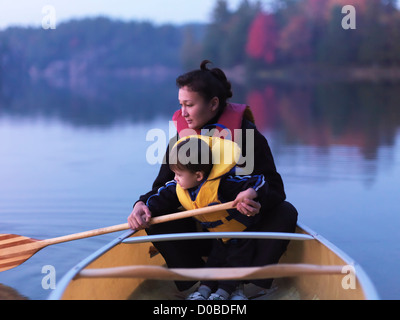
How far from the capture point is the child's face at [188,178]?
259cm

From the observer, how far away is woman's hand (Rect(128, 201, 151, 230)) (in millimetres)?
2732

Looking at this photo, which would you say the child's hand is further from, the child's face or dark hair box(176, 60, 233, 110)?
dark hair box(176, 60, 233, 110)

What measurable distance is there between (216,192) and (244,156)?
0.26 meters

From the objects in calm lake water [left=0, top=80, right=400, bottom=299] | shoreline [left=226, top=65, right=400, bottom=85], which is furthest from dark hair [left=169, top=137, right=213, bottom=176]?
shoreline [left=226, top=65, right=400, bottom=85]

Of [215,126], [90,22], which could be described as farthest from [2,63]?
[215,126]

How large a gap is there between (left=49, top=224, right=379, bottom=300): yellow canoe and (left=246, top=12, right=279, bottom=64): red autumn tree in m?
42.5

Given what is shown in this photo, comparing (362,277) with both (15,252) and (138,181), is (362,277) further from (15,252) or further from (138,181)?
(138,181)

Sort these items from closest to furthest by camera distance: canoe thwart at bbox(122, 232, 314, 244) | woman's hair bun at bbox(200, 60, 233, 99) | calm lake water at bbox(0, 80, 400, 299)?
canoe thwart at bbox(122, 232, 314, 244) → woman's hair bun at bbox(200, 60, 233, 99) → calm lake water at bbox(0, 80, 400, 299)

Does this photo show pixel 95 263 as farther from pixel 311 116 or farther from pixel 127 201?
pixel 311 116

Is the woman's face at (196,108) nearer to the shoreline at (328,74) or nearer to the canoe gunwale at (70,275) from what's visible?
the canoe gunwale at (70,275)

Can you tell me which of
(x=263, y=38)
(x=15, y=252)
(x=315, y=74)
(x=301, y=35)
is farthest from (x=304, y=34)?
(x=15, y=252)

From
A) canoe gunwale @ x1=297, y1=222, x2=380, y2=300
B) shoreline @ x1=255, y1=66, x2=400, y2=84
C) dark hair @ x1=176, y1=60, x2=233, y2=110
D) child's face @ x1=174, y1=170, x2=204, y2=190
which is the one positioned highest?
shoreline @ x1=255, y1=66, x2=400, y2=84

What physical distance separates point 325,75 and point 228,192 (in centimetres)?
3819

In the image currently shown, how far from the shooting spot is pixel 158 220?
2.74 m
